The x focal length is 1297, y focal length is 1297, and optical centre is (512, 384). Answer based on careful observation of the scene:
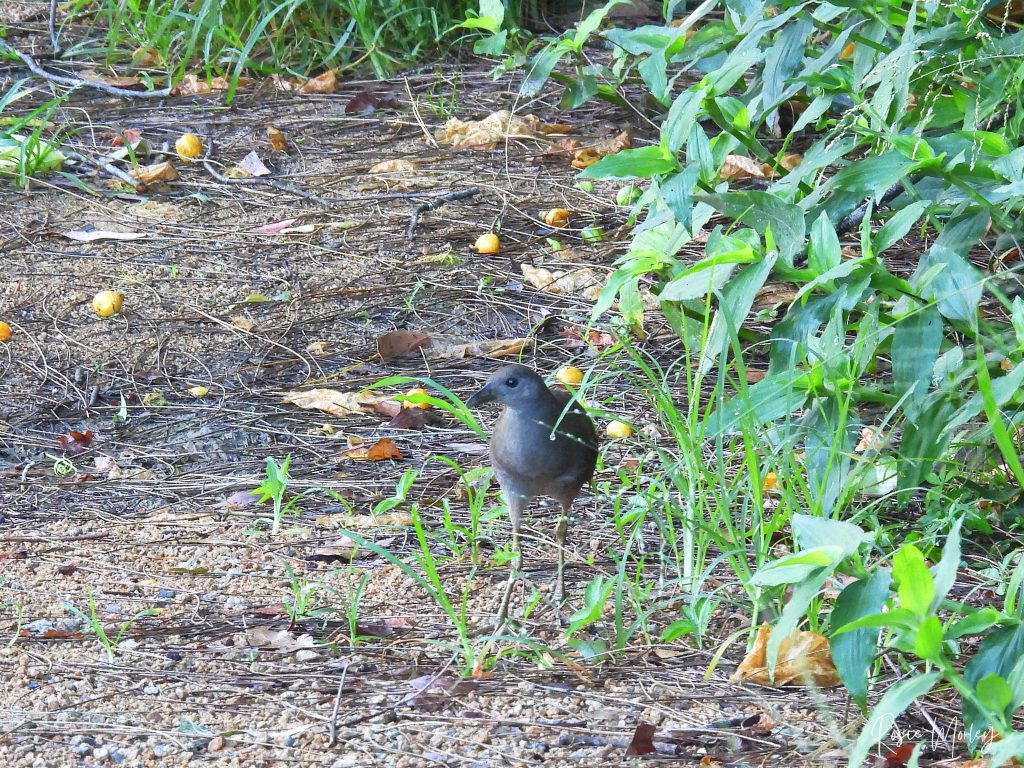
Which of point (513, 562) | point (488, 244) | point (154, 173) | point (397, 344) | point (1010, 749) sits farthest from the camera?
point (154, 173)

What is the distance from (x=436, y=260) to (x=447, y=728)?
290cm

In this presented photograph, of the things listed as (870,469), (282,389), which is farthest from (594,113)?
(870,469)

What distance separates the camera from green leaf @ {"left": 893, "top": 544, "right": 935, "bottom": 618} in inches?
74.8

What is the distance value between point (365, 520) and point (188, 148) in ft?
10.2

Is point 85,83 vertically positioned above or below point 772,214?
below

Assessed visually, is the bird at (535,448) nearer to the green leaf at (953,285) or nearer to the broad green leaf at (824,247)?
the broad green leaf at (824,247)

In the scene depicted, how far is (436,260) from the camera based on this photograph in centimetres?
525

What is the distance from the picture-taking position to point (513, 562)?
125 inches

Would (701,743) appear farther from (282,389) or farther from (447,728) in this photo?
(282,389)

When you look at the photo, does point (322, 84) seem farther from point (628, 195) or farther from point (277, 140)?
point (628, 195)

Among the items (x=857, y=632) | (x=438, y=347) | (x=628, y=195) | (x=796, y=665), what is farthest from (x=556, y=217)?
(x=857, y=632)

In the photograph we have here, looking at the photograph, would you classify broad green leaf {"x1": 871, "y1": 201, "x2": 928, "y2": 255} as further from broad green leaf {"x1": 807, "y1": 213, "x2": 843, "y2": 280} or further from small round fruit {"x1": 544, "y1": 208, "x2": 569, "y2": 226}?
small round fruit {"x1": 544, "y1": 208, "x2": 569, "y2": 226}

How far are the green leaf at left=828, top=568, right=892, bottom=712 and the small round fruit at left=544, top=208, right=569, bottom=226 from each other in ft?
11.6

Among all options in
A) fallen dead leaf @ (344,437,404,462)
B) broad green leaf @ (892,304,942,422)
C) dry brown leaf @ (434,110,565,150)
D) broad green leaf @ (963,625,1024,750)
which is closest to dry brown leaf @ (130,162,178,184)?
dry brown leaf @ (434,110,565,150)
